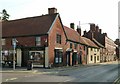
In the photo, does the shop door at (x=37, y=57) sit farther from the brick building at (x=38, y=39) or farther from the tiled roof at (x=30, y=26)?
Answer: the tiled roof at (x=30, y=26)

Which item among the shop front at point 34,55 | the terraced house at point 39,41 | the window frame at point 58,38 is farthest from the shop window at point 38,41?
the window frame at point 58,38

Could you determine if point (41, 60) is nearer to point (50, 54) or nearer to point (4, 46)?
point (50, 54)

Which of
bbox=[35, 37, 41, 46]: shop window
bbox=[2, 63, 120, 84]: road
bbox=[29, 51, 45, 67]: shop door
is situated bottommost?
bbox=[2, 63, 120, 84]: road

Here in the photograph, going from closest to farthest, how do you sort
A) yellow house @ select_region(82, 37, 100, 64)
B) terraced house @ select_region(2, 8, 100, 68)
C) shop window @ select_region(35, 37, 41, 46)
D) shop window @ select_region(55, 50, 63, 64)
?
terraced house @ select_region(2, 8, 100, 68)
shop window @ select_region(35, 37, 41, 46)
shop window @ select_region(55, 50, 63, 64)
yellow house @ select_region(82, 37, 100, 64)

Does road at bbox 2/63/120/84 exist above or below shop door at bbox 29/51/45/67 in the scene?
below

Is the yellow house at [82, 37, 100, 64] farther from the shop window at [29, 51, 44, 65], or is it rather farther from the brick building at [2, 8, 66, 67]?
the shop window at [29, 51, 44, 65]

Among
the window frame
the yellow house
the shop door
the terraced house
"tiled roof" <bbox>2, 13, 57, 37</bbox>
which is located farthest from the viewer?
the yellow house

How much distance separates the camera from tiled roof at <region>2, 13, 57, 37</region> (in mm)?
44344

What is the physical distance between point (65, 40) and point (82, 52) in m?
13.0

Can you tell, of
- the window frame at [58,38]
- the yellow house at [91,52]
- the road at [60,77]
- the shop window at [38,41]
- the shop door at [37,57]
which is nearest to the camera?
the road at [60,77]

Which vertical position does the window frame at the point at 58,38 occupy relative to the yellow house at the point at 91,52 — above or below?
above

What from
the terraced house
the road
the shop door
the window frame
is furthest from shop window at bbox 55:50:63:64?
the road

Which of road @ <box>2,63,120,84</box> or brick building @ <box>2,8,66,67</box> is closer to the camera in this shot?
road @ <box>2,63,120,84</box>

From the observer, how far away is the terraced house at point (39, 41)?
140 ft
